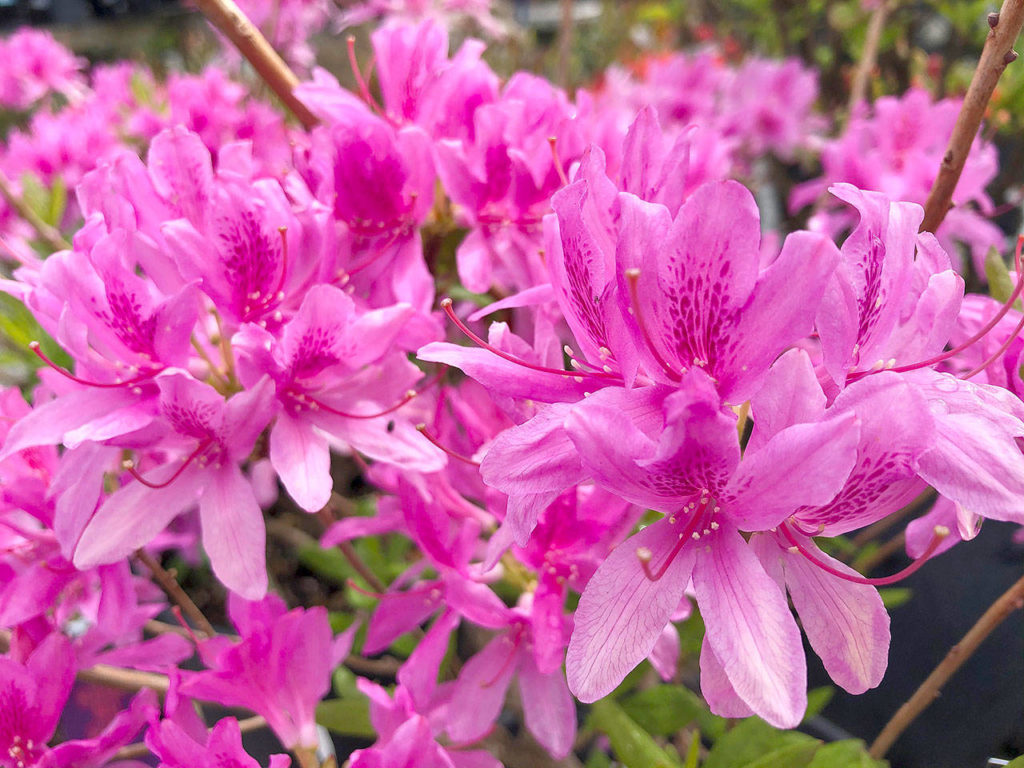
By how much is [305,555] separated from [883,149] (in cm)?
101

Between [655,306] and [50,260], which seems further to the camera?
[50,260]

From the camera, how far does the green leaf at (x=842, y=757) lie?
2.06ft

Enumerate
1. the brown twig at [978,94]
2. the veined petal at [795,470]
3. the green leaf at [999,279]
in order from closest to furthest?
the veined petal at [795,470] < the brown twig at [978,94] < the green leaf at [999,279]

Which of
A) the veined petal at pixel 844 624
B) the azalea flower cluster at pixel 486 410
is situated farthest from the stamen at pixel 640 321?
the veined petal at pixel 844 624

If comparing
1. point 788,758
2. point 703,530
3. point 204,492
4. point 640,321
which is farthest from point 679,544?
point 204,492

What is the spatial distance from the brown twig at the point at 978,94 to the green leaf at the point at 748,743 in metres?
0.42

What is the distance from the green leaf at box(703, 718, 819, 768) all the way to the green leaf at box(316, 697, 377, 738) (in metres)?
0.34

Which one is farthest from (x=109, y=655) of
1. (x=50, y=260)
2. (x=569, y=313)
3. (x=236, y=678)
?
(x=569, y=313)

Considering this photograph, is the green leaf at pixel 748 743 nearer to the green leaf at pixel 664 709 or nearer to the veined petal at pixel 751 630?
the green leaf at pixel 664 709

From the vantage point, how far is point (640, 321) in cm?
42

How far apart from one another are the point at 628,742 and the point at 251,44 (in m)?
0.67

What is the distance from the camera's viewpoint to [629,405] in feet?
1.47

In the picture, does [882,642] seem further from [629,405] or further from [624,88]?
[624,88]

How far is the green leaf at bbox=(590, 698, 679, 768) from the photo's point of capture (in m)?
0.67
